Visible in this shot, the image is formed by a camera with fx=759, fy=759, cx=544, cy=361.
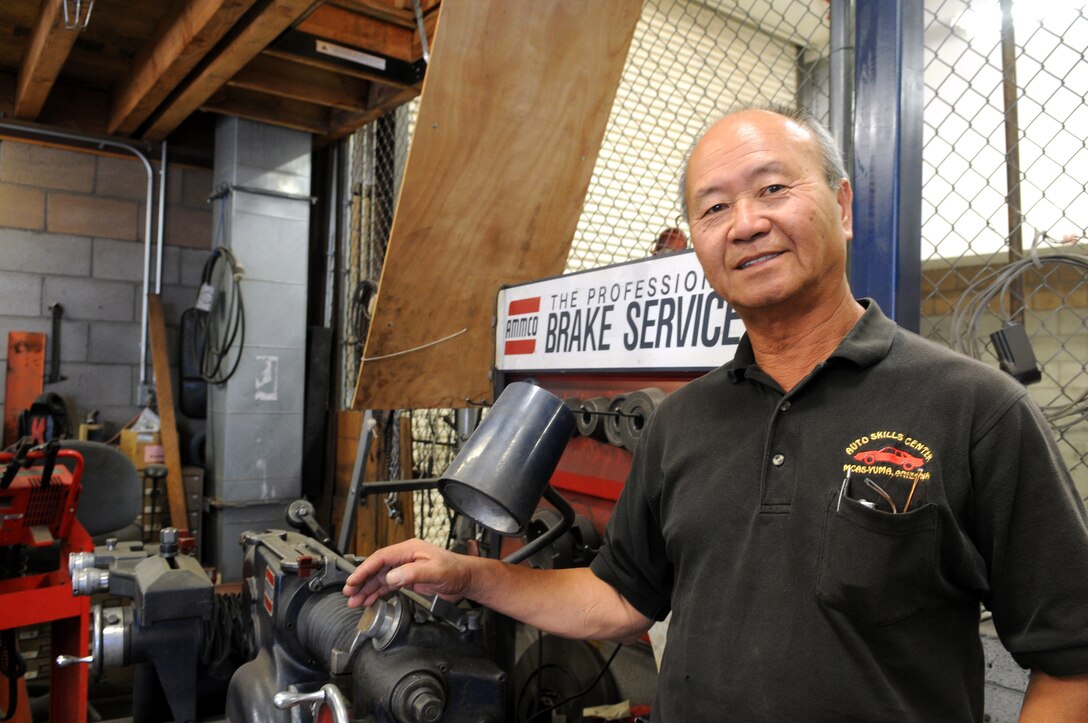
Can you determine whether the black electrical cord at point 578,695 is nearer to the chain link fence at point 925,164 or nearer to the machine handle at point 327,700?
the machine handle at point 327,700

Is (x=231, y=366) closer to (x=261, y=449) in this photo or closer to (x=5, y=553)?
(x=261, y=449)

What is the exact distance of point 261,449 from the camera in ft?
14.4

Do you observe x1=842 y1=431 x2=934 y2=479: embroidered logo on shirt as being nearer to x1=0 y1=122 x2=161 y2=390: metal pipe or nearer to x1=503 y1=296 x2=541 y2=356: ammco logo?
x1=503 y1=296 x2=541 y2=356: ammco logo

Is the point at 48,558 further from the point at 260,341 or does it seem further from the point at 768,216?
the point at 768,216

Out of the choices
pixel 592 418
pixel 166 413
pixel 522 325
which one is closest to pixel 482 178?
pixel 522 325

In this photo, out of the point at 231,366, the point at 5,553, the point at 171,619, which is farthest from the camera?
the point at 231,366

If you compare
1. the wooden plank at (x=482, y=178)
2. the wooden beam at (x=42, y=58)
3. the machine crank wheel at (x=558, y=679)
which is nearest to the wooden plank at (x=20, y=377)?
the wooden beam at (x=42, y=58)

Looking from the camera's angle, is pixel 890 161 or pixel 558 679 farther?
pixel 558 679

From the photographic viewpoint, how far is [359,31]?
12.4ft

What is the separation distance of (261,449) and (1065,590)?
4215 millimetres

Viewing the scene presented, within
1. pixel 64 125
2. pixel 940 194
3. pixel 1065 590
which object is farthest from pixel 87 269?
pixel 940 194

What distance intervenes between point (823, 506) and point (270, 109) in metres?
4.38

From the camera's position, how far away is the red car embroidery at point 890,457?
0.86 m

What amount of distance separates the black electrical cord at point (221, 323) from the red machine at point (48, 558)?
1.56 metres
